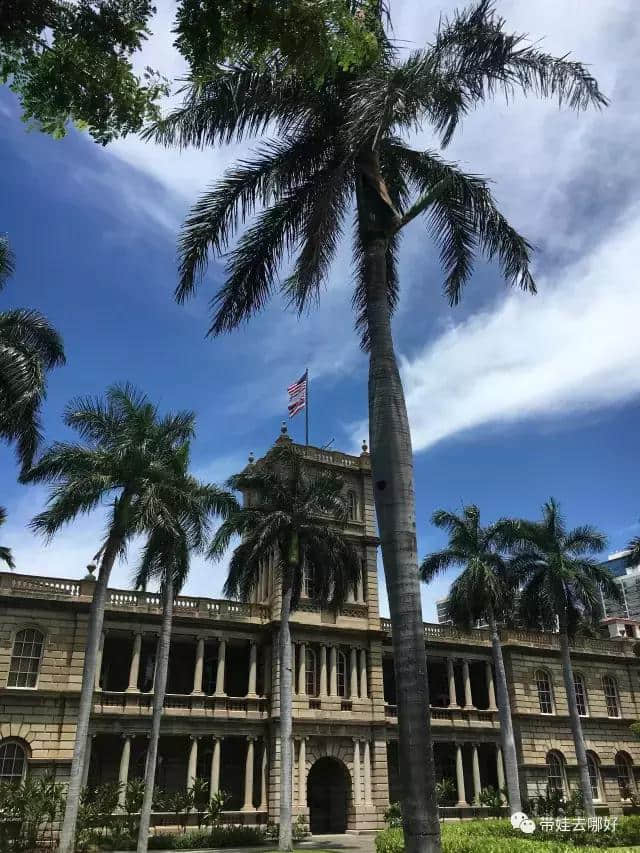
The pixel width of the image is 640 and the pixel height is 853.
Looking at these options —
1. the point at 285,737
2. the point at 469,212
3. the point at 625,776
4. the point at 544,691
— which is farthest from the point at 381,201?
the point at 625,776

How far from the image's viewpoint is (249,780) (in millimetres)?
33594

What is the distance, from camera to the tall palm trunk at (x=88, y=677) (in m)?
22.3

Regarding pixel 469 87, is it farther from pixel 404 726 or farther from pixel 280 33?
pixel 404 726

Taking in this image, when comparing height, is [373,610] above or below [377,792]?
above

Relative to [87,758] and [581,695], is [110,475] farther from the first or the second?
[581,695]

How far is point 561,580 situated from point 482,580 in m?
4.87

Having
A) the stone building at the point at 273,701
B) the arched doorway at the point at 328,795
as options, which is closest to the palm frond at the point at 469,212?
the stone building at the point at 273,701

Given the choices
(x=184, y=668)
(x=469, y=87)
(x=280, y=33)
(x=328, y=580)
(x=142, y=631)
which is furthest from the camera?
(x=184, y=668)

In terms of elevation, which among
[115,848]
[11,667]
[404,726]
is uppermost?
[11,667]

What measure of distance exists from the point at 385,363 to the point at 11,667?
2577 cm

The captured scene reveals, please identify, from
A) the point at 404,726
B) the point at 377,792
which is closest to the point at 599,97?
the point at 404,726

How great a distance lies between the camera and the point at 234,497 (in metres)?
28.6

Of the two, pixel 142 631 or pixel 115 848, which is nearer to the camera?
pixel 115 848

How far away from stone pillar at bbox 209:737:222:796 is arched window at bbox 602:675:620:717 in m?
26.7
